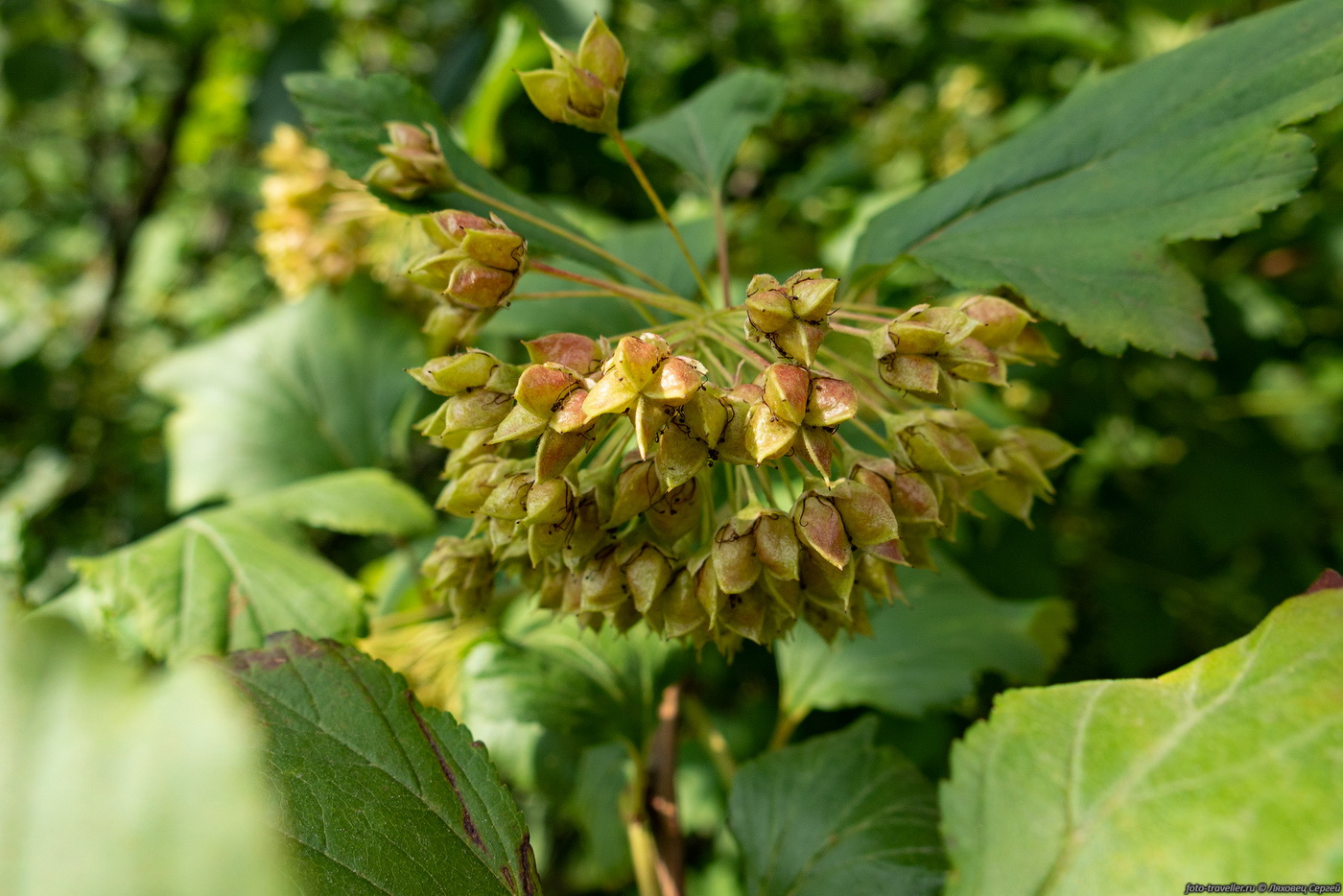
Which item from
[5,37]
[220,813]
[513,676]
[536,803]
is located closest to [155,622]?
[513,676]

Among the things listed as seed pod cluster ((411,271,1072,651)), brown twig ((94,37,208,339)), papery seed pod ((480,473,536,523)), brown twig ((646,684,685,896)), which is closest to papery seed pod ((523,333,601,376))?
seed pod cluster ((411,271,1072,651))

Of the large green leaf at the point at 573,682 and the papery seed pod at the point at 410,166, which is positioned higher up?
the papery seed pod at the point at 410,166

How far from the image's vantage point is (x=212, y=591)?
1.35 metres

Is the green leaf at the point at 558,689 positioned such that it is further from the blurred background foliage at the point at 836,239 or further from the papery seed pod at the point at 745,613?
the blurred background foliage at the point at 836,239

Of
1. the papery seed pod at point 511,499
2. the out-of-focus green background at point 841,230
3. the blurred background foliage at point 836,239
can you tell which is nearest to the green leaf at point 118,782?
the papery seed pod at point 511,499

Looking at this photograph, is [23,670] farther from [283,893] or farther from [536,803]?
[536,803]

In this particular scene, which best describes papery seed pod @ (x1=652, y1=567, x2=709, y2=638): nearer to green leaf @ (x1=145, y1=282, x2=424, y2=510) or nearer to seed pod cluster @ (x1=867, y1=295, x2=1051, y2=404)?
seed pod cluster @ (x1=867, y1=295, x2=1051, y2=404)

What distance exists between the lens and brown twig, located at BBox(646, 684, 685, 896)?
55.1 inches

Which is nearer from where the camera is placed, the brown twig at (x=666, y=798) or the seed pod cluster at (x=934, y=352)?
the seed pod cluster at (x=934, y=352)

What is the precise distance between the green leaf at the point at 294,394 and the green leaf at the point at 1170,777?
1651mm

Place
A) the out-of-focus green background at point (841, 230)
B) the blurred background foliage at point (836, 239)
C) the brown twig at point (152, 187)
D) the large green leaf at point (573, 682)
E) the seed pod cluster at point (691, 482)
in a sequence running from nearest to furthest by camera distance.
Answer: the seed pod cluster at point (691, 482)
the large green leaf at point (573, 682)
the blurred background foliage at point (836, 239)
the out-of-focus green background at point (841, 230)
the brown twig at point (152, 187)

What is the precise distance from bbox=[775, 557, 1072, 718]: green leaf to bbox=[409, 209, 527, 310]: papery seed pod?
82 cm

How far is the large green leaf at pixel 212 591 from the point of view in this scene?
4.27 feet

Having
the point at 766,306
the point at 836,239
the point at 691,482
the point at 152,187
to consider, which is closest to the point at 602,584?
the point at 691,482
